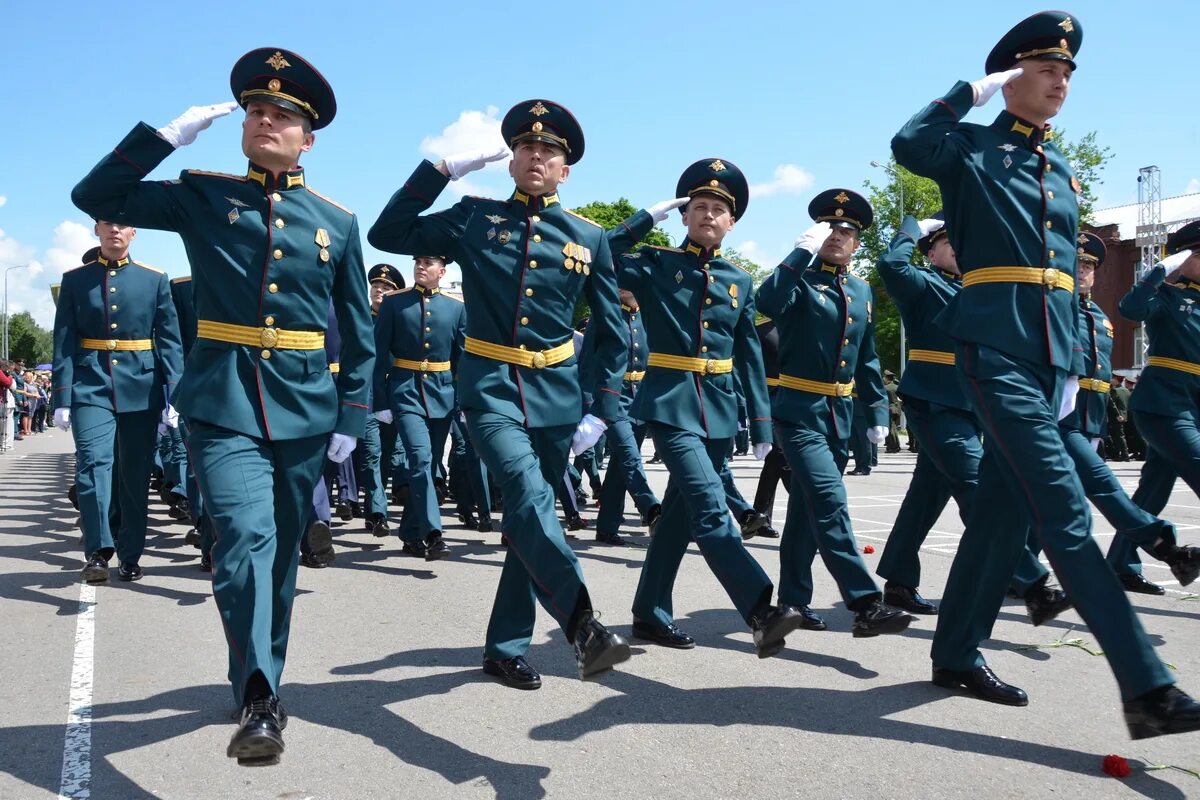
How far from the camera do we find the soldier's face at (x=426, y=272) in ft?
30.5

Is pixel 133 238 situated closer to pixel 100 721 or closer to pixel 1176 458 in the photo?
pixel 100 721

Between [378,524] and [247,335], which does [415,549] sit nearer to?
[378,524]

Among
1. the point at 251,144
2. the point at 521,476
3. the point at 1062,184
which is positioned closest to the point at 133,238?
the point at 251,144

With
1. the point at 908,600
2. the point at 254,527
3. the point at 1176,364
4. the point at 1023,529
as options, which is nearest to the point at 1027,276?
the point at 1023,529

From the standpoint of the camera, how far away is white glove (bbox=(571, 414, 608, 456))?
5.11m

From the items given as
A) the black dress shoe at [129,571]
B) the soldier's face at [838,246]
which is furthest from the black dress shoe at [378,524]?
the soldier's face at [838,246]

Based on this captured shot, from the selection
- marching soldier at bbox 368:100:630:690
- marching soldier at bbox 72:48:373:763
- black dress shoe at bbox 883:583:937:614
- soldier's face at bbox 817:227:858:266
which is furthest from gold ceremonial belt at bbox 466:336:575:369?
black dress shoe at bbox 883:583:937:614

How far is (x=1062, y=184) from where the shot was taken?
443 cm

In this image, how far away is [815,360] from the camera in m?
6.03

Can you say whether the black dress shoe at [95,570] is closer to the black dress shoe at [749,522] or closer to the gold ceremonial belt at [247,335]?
the gold ceremonial belt at [247,335]

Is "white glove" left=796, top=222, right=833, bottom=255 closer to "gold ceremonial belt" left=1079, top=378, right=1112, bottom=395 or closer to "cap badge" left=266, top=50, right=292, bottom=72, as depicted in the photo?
"cap badge" left=266, top=50, right=292, bottom=72

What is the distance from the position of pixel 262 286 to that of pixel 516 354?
113 centimetres

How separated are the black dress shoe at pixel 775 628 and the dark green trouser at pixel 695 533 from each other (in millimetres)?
116

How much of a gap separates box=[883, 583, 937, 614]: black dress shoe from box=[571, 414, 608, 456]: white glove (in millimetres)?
2287
